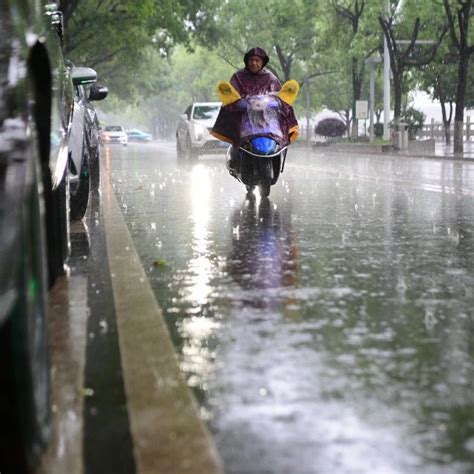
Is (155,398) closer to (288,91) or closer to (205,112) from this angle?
(288,91)

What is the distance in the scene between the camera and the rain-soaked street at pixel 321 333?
301cm

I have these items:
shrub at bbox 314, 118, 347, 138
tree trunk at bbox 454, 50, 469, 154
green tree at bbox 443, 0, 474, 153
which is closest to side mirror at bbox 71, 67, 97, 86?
green tree at bbox 443, 0, 474, 153

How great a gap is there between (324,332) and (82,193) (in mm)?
5237

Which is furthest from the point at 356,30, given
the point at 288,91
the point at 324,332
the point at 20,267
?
the point at 20,267

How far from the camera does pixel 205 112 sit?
1161 inches

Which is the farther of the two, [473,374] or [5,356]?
[473,374]

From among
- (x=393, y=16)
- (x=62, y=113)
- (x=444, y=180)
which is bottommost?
(x=444, y=180)

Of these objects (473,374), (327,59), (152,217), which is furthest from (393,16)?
(473,374)

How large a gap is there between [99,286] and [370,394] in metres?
2.73

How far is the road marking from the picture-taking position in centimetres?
289

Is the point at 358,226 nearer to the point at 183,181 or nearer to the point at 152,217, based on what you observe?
the point at 152,217

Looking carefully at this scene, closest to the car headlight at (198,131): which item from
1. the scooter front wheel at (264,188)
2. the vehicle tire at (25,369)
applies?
the scooter front wheel at (264,188)

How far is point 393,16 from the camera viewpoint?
1497 inches

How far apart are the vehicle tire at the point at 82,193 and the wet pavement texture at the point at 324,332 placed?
0.51 m
